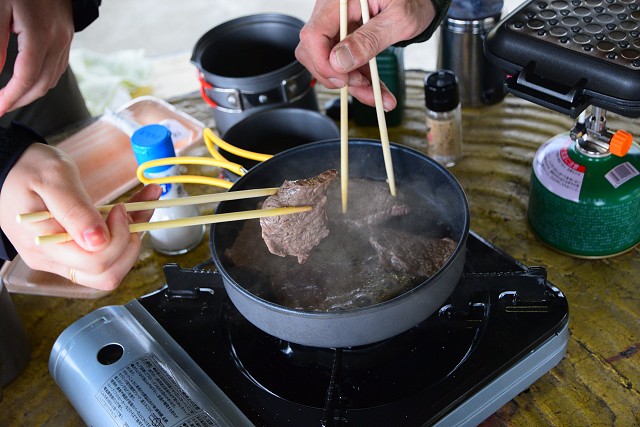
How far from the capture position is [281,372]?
45.3 inches

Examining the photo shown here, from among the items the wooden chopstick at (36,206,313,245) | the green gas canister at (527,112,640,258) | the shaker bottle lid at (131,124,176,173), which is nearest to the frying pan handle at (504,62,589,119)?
the green gas canister at (527,112,640,258)

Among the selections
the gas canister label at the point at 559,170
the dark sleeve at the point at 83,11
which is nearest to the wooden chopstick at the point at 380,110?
the gas canister label at the point at 559,170

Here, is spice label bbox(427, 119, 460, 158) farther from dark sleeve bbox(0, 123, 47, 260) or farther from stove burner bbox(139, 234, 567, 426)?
dark sleeve bbox(0, 123, 47, 260)

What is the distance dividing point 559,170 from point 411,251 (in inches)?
14.9

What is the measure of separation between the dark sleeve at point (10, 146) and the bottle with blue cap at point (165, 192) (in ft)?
0.76

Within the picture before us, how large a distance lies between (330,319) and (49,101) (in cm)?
138

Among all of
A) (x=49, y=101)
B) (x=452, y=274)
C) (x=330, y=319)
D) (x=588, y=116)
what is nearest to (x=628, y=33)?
(x=588, y=116)

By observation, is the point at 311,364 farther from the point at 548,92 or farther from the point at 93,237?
the point at 548,92

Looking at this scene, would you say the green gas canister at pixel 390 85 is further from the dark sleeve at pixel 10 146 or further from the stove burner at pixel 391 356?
the dark sleeve at pixel 10 146

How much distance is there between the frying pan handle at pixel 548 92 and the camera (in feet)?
3.80

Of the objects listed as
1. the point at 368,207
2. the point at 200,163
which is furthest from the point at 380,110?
the point at 200,163

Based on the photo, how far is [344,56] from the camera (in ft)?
3.83

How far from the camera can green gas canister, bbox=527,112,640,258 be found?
4.16 ft

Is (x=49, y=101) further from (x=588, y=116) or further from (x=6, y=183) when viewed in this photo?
(x=588, y=116)
